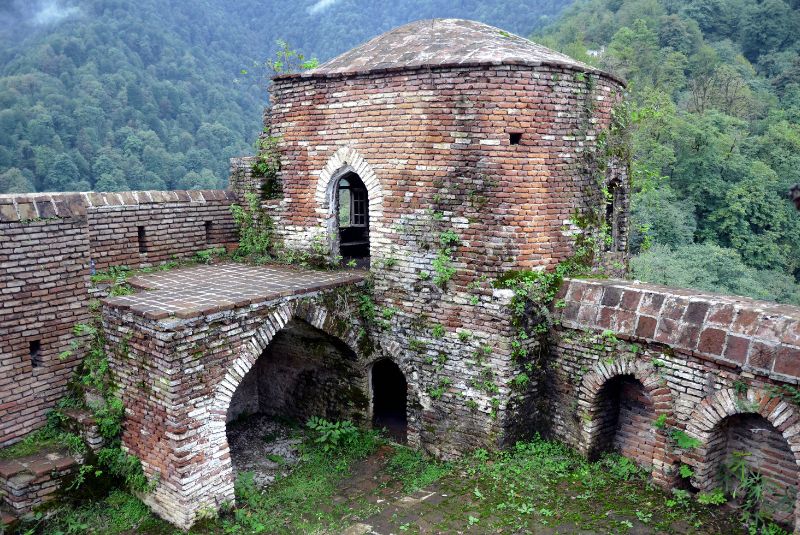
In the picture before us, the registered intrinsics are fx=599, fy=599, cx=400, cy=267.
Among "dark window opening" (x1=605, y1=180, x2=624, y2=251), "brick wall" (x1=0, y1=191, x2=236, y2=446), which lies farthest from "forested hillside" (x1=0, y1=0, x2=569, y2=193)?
"dark window opening" (x1=605, y1=180, x2=624, y2=251)

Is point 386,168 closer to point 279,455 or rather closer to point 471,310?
point 471,310

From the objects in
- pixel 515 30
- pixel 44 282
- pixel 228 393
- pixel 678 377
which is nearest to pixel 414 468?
pixel 228 393

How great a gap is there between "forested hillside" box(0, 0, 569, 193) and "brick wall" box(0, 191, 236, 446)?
83.8 feet

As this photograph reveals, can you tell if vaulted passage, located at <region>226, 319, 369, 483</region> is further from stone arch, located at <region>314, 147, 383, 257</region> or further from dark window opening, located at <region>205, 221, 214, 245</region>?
dark window opening, located at <region>205, 221, 214, 245</region>

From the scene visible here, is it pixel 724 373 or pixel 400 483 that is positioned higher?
pixel 724 373

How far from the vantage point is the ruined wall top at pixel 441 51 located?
23.7ft

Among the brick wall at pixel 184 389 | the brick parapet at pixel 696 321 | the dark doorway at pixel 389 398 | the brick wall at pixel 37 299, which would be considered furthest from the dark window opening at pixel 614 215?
the brick wall at pixel 37 299

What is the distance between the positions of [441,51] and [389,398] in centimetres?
544

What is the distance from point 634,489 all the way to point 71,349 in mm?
6894

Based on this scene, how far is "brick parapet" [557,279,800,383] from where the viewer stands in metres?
5.67

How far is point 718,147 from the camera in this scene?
89.2ft

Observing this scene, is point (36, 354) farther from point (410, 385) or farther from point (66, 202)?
point (410, 385)

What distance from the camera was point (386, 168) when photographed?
7.81 meters

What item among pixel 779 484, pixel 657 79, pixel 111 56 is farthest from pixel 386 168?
pixel 111 56
